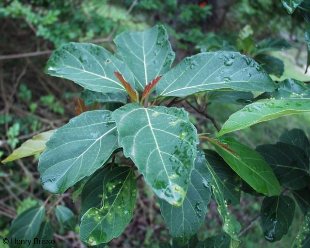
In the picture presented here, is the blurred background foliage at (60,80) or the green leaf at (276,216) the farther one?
the blurred background foliage at (60,80)

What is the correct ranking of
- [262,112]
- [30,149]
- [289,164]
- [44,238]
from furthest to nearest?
[44,238] → [289,164] → [30,149] → [262,112]

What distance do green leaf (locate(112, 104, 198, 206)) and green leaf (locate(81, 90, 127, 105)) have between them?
0.56 ft

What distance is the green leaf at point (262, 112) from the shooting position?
0.54 metres

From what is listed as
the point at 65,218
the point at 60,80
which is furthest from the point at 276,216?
the point at 60,80

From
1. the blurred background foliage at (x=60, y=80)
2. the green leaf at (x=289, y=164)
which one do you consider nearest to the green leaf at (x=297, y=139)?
the green leaf at (x=289, y=164)

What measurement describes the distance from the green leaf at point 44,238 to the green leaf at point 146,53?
0.56 metres

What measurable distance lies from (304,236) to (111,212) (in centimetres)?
47

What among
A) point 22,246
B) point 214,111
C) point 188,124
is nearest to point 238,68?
point 188,124

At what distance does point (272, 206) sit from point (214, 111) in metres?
2.38

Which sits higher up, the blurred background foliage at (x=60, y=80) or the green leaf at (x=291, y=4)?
the green leaf at (x=291, y=4)

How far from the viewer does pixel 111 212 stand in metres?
0.70

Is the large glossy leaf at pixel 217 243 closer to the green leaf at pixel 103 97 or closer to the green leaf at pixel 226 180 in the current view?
the green leaf at pixel 226 180

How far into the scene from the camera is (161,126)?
62cm

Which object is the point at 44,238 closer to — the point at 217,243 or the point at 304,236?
the point at 217,243
